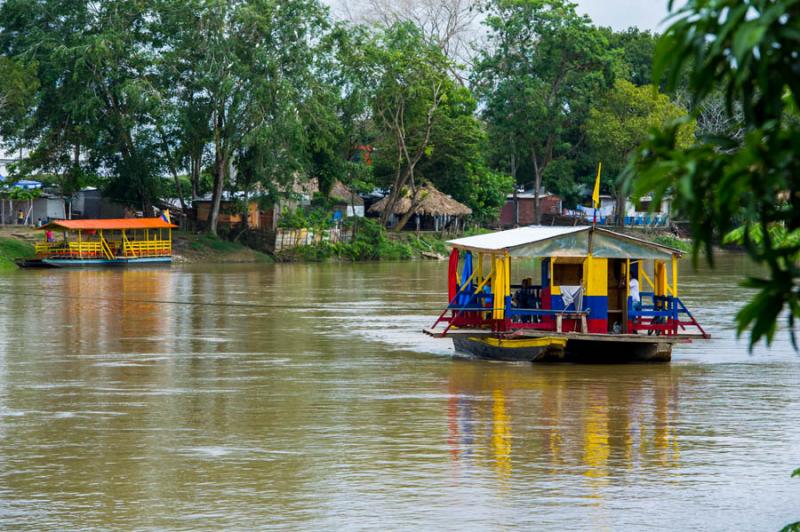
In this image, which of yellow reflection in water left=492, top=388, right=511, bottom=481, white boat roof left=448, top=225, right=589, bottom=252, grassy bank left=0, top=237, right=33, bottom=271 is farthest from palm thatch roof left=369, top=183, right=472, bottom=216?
yellow reflection in water left=492, top=388, right=511, bottom=481

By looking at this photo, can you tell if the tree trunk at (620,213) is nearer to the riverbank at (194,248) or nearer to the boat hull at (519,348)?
the riverbank at (194,248)

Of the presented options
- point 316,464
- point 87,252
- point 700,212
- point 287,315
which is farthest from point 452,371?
point 87,252

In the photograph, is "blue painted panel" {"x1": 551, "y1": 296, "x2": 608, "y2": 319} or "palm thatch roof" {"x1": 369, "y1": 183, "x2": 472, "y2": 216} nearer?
"blue painted panel" {"x1": 551, "y1": 296, "x2": 608, "y2": 319}

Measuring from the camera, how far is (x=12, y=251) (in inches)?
1900

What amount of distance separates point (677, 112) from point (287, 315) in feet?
117

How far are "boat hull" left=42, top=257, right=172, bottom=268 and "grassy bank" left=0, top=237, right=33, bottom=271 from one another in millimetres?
1364

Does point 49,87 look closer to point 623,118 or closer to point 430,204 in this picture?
point 430,204

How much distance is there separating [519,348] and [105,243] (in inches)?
1292

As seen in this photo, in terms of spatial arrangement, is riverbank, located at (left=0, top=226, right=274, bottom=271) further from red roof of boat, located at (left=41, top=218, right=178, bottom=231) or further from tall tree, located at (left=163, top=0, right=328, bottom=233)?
tall tree, located at (left=163, top=0, right=328, bottom=233)

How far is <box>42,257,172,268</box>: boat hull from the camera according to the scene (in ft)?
155

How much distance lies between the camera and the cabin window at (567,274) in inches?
752

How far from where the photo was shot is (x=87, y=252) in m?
48.2

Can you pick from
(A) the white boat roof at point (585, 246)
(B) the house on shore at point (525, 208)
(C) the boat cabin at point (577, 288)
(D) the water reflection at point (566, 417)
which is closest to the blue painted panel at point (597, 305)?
(C) the boat cabin at point (577, 288)

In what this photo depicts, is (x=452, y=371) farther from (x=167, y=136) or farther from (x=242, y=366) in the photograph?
(x=167, y=136)
